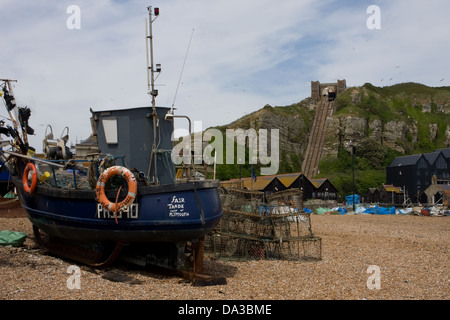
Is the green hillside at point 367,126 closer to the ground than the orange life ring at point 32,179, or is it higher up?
higher up

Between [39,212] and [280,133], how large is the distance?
278ft

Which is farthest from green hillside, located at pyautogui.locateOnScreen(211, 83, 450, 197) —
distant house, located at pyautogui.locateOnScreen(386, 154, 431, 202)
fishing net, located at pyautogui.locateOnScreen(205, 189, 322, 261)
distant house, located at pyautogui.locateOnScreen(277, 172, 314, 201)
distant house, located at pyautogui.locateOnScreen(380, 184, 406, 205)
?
fishing net, located at pyautogui.locateOnScreen(205, 189, 322, 261)

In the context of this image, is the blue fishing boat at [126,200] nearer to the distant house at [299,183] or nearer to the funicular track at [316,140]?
the distant house at [299,183]

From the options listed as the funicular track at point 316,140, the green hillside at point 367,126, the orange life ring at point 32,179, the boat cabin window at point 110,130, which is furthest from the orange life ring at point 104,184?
the funicular track at point 316,140

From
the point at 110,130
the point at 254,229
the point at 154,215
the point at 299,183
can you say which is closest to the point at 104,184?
the point at 154,215

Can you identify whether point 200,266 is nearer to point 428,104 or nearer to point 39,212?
point 39,212

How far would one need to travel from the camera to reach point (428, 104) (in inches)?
4786

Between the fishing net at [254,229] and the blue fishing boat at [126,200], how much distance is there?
5.17ft

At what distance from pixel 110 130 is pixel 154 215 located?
10.8 feet

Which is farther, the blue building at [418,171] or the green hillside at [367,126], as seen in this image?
the green hillside at [367,126]

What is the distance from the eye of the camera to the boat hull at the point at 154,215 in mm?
9672

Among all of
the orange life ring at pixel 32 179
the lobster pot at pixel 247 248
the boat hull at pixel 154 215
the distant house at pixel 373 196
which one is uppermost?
the orange life ring at pixel 32 179

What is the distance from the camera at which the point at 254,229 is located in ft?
45.0

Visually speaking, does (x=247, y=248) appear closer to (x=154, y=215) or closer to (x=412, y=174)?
(x=154, y=215)
